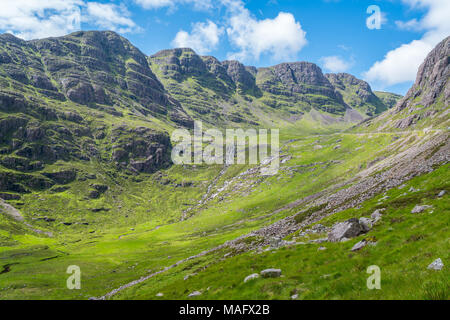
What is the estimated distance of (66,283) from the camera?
88.1 meters

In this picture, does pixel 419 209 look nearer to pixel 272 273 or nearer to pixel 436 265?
pixel 436 265

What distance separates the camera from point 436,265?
13438 mm

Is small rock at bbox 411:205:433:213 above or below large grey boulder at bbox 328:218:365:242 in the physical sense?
above

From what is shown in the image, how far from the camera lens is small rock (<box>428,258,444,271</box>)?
13.1 meters

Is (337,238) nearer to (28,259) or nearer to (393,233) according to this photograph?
(393,233)

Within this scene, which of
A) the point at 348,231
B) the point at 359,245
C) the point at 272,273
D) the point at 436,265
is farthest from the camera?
the point at 348,231

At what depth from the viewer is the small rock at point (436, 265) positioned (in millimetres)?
13116

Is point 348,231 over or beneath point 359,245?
over

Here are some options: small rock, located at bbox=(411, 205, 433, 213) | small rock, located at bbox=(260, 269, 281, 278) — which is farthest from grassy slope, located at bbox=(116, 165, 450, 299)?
small rock, located at bbox=(260, 269, 281, 278)

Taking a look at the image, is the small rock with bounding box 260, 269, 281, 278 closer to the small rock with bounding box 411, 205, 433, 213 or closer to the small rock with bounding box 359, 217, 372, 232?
the small rock with bounding box 359, 217, 372, 232

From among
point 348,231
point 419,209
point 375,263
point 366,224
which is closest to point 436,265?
point 375,263

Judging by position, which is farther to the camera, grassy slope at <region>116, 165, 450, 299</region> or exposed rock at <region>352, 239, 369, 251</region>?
exposed rock at <region>352, 239, 369, 251</region>
